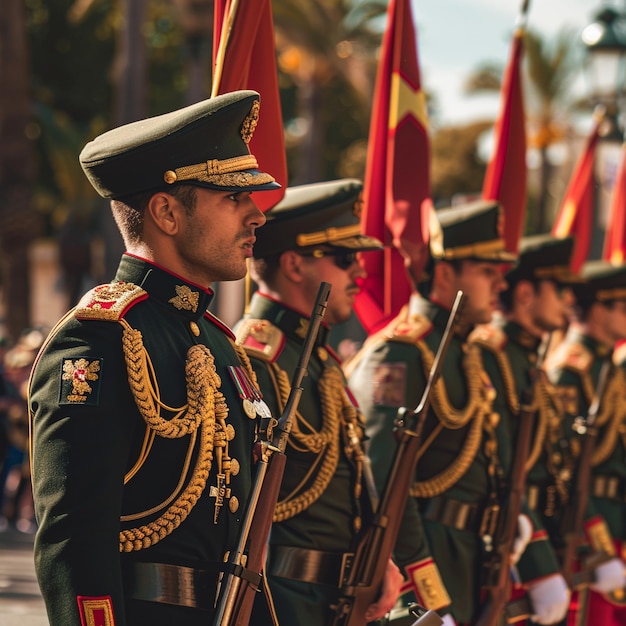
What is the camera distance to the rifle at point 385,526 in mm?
4457

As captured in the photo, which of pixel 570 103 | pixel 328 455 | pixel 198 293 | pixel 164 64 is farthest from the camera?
pixel 164 64

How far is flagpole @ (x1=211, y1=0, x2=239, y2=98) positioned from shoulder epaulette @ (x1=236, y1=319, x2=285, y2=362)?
2.58 feet

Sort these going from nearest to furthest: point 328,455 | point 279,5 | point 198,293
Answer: point 198,293 < point 328,455 < point 279,5

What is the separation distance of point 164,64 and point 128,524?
36.4 meters

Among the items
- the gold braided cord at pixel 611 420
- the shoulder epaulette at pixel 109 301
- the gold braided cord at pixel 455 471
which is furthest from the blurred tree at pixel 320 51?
the shoulder epaulette at pixel 109 301

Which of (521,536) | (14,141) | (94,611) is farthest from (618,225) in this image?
(14,141)

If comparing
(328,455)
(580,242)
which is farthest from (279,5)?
(328,455)

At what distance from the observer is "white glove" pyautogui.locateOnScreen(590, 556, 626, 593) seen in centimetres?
735

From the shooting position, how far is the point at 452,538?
5715 mm

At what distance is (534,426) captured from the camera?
670 cm

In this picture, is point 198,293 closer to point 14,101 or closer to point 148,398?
point 148,398

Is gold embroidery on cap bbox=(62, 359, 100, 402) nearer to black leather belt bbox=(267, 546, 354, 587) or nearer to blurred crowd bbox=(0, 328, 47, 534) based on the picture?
black leather belt bbox=(267, 546, 354, 587)

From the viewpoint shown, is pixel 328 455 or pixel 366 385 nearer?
pixel 328 455

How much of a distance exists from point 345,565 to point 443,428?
1273 mm
